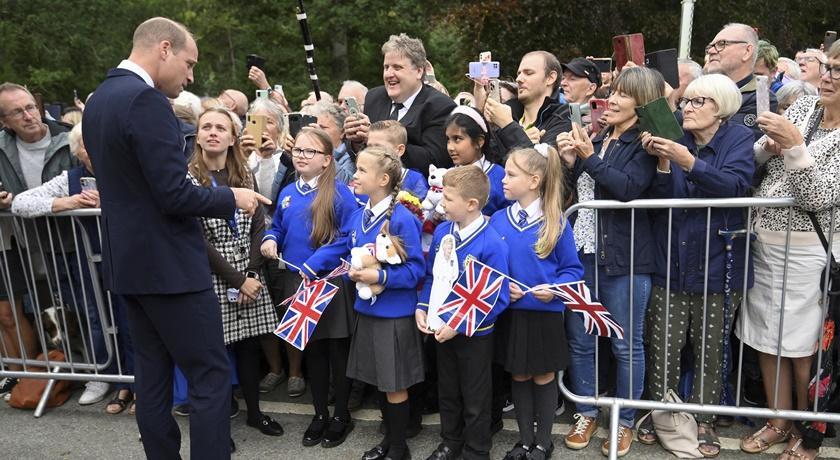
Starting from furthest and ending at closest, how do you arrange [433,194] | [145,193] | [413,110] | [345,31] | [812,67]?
[345,31] → [812,67] → [413,110] → [433,194] → [145,193]

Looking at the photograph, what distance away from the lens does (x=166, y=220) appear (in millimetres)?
3396

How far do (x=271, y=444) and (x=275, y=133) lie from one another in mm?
2346

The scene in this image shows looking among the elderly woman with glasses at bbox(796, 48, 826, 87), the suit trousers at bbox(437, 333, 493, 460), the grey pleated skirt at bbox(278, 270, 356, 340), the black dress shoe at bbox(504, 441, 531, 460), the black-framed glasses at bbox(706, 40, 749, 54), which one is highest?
the black-framed glasses at bbox(706, 40, 749, 54)

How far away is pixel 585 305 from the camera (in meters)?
3.76

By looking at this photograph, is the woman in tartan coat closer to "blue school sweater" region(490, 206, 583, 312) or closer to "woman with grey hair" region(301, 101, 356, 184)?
"woman with grey hair" region(301, 101, 356, 184)

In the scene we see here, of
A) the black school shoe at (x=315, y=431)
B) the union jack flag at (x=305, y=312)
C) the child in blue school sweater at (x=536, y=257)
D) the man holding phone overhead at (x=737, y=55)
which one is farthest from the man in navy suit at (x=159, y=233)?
the man holding phone overhead at (x=737, y=55)

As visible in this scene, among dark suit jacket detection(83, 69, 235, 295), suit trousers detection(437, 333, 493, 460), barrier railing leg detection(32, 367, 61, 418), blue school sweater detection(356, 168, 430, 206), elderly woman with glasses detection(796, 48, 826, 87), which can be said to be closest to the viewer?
dark suit jacket detection(83, 69, 235, 295)

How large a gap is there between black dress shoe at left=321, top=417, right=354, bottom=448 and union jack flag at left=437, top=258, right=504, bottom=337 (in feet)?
3.83

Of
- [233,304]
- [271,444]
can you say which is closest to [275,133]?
[233,304]

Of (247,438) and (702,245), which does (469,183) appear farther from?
(247,438)

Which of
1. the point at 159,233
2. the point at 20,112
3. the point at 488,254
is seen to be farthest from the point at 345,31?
the point at 159,233

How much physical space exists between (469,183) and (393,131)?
2.69ft

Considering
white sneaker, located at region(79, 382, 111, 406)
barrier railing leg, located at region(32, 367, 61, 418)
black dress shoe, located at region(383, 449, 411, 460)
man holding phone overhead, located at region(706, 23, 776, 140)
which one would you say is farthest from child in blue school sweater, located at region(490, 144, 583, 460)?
barrier railing leg, located at region(32, 367, 61, 418)

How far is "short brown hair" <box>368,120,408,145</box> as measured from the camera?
440 centimetres
